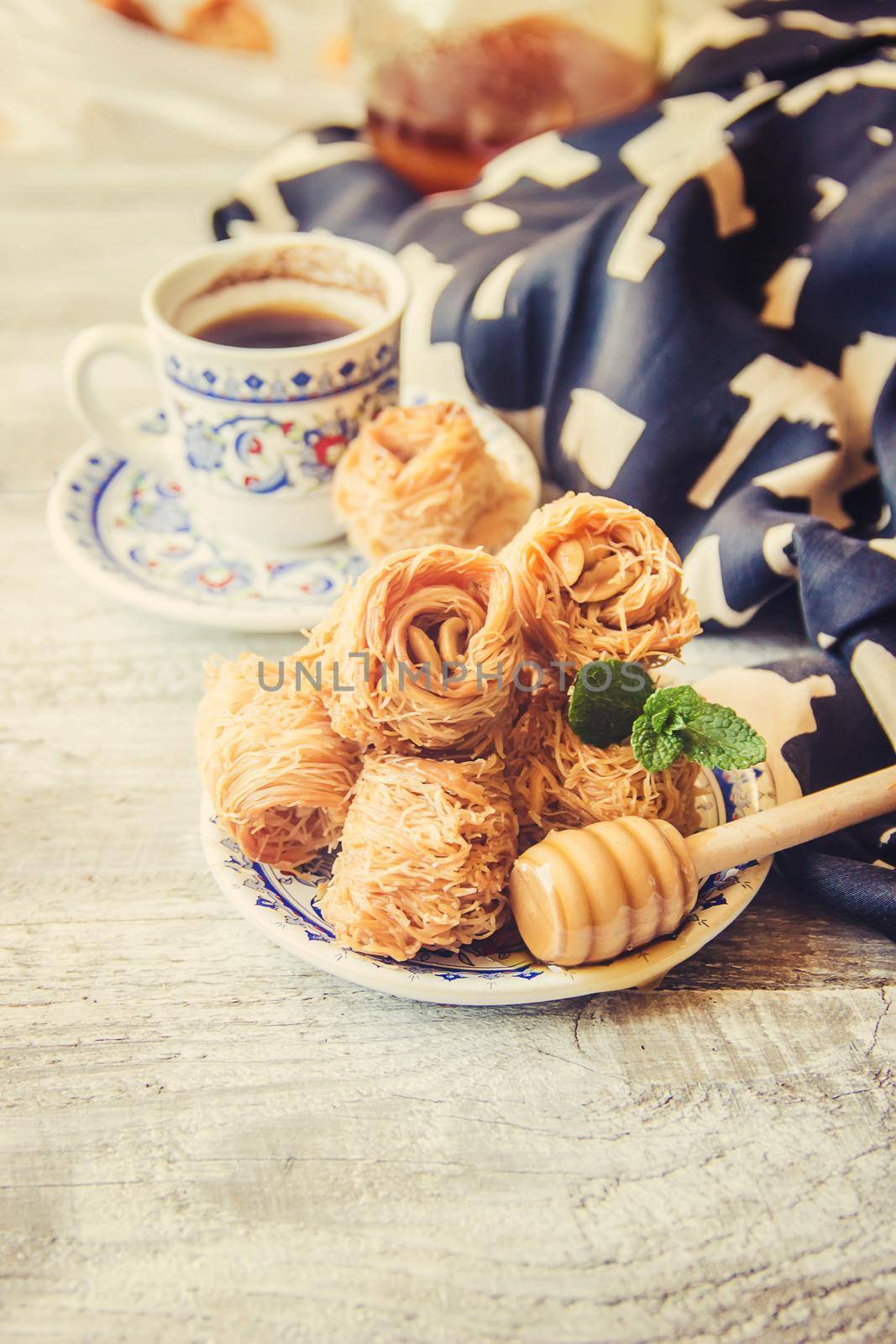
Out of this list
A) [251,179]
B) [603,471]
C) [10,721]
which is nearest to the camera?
[10,721]

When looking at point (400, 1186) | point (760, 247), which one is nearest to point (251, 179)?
point (760, 247)

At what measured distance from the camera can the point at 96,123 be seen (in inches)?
79.4

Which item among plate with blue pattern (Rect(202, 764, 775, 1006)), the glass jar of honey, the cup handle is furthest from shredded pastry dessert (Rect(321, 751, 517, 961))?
the glass jar of honey

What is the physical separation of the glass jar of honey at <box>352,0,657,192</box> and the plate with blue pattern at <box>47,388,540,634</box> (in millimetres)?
518

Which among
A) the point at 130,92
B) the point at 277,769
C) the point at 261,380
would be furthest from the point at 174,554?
the point at 130,92

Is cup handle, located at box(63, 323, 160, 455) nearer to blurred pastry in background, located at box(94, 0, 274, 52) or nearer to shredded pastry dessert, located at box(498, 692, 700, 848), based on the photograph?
shredded pastry dessert, located at box(498, 692, 700, 848)

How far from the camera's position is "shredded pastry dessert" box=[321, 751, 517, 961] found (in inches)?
26.4

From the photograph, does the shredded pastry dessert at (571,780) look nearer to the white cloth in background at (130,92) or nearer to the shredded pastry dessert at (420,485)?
the shredded pastry dessert at (420,485)

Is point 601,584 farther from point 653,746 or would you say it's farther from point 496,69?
point 496,69

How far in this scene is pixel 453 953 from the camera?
0.71m

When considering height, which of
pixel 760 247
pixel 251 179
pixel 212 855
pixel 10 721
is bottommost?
pixel 10 721

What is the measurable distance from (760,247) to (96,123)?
140 centimetres

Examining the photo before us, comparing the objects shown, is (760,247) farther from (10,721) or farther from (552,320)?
(10,721)

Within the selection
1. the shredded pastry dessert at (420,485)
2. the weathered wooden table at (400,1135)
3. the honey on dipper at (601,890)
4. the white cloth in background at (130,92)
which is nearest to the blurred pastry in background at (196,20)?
the white cloth in background at (130,92)
